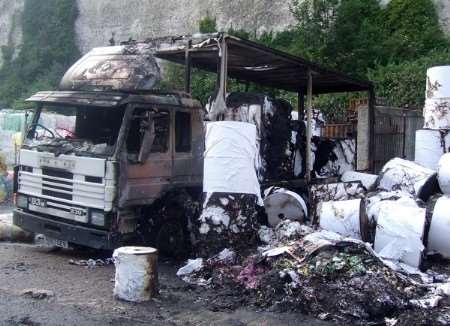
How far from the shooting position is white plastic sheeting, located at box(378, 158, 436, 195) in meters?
8.82

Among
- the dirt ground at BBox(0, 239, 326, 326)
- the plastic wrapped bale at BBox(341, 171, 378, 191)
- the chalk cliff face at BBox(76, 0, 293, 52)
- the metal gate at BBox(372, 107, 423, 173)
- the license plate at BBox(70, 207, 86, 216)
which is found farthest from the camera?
the chalk cliff face at BBox(76, 0, 293, 52)

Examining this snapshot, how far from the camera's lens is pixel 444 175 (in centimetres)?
839

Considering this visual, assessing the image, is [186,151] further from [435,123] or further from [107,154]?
[435,123]

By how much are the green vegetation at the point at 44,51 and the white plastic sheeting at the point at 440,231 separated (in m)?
29.7

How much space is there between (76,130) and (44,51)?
29.3m

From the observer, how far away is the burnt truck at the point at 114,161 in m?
7.05

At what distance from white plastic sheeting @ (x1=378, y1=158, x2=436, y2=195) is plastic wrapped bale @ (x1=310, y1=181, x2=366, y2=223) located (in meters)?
0.42

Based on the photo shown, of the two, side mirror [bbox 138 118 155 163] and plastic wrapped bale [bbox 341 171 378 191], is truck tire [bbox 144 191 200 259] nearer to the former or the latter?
side mirror [bbox 138 118 155 163]

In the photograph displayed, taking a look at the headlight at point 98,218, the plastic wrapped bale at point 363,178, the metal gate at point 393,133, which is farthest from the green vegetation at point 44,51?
the headlight at point 98,218

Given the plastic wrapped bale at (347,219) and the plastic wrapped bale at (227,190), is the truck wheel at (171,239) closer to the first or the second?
the plastic wrapped bale at (227,190)

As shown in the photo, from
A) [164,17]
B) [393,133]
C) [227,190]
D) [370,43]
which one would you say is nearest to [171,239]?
[227,190]

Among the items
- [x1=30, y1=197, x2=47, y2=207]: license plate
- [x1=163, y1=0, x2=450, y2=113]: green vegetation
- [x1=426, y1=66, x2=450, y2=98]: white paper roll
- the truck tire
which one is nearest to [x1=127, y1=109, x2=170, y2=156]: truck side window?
the truck tire

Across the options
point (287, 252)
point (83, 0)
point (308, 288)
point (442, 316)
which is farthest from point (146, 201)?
point (83, 0)

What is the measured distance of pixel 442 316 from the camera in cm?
517
